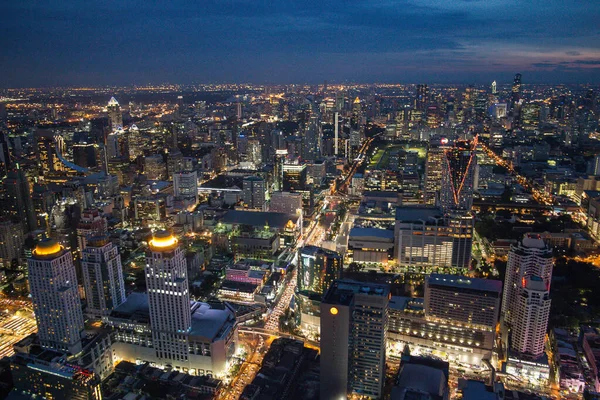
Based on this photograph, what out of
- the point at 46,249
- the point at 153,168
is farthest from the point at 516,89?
the point at 46,249

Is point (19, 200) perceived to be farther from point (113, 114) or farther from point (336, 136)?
point (336, 136)

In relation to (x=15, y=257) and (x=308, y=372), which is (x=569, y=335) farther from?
(x=15, y=257)

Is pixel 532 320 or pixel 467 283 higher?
pixel 467 283

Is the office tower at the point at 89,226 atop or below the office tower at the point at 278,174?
atop

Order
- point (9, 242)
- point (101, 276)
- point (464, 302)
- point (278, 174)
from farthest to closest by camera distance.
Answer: point (278, 174) < point (9, 242) < point (101, 276) < point (464, 302)

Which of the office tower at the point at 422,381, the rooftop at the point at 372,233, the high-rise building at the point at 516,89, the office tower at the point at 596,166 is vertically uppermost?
the high-rise building at the point at 516,89

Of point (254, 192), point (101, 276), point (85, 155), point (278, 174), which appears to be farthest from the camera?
point (85, 155)

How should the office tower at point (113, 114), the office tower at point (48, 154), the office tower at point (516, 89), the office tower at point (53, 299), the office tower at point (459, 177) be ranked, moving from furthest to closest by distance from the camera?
the office tower at point (516, 89) → the office tower at point (113, 114) → the office tower at point (48, 154) → the office tower at point (459, 177) → the office tower at point (53, 299)

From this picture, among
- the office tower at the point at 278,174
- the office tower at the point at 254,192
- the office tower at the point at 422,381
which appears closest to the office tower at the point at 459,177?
the office tower at the point at 254,192

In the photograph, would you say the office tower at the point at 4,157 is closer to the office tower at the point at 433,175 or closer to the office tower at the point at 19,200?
the office tower at the point at 19,200
